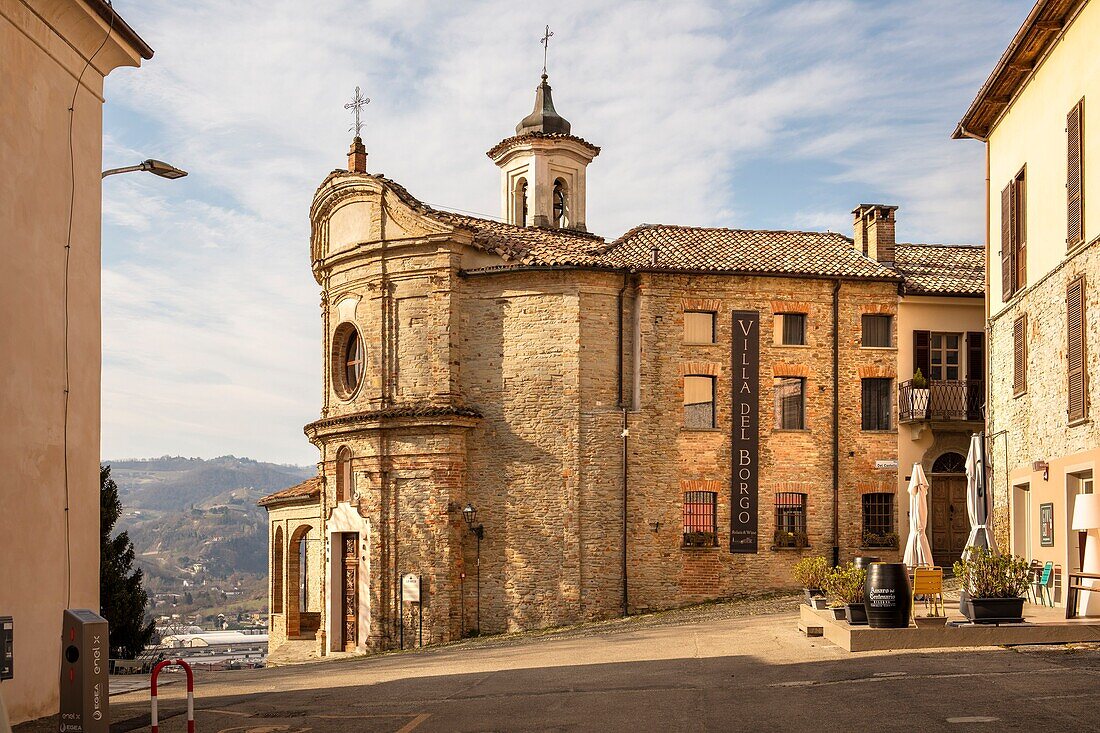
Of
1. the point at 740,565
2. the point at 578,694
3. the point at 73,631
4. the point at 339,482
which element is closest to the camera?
the point at 73,631

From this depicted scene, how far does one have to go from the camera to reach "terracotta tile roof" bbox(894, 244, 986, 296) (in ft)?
109

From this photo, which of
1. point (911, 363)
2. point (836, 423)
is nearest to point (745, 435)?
point (836, 423)

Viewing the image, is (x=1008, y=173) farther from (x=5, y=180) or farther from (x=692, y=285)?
(x=5, y=180)

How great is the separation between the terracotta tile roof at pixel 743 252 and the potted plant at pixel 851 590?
44.1 feet

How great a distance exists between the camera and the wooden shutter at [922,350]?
33500 mm

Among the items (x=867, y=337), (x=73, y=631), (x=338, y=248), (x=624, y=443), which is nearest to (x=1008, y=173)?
(x=867, y=337)

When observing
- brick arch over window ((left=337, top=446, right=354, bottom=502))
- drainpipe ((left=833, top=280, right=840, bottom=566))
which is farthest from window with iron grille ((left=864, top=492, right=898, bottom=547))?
brick arch over window ((left=337, top=446, right=354, bottom=502))

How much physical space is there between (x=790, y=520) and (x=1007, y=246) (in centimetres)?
1041

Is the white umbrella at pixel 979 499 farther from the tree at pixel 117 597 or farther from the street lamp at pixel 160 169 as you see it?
the tree at pixel 117 597

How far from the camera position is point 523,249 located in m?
33.4

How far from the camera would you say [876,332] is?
33.6 metres

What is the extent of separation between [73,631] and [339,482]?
23854 mm

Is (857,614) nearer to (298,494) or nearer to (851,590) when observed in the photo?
(851,590)

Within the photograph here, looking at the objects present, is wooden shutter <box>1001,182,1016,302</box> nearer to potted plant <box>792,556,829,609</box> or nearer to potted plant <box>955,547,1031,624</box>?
potted plant <box>792,556,829,609</box>
